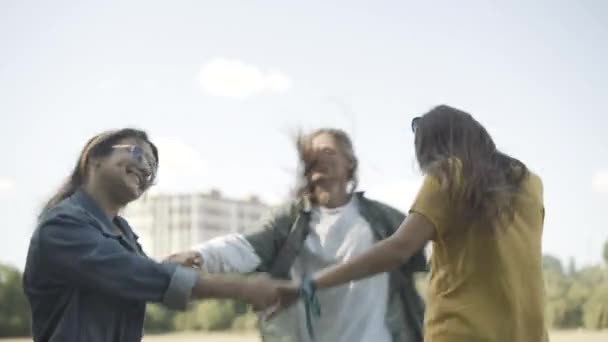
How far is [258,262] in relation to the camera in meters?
4.59

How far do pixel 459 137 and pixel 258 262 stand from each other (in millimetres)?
1608

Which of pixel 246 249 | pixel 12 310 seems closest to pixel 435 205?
pixel 246 249

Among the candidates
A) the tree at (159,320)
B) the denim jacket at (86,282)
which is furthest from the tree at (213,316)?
the denim jacket at (86,282)

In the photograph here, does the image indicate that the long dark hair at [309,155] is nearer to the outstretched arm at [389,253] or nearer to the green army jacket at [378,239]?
the green army jacket at [378,239]

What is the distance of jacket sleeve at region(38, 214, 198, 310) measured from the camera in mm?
2811

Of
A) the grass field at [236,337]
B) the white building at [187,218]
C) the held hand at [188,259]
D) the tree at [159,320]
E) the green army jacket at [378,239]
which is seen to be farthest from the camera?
the white building at [187,218]

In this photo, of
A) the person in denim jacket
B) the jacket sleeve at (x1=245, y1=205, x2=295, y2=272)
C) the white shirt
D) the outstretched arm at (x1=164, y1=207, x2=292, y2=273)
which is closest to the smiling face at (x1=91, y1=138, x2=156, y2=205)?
the person in denim jacket

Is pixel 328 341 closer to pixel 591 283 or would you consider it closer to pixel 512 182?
pixel 512 182

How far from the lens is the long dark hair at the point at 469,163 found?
309 centimetres

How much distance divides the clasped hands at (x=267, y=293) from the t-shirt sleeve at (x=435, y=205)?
52cm

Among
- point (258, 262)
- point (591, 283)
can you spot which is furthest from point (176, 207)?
point (258, 262)

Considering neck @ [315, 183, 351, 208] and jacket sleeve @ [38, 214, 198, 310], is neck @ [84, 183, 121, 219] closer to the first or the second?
jacket sleeve @ [38, 214, 198, 310]

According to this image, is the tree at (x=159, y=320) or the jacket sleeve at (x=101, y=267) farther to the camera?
the tree at (x=159, y=320)

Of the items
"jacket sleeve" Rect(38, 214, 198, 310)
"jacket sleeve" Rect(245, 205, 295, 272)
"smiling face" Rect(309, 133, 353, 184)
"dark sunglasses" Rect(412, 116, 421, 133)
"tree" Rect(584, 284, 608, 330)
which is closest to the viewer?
"jacket sleeve" Rect(38, 214, 198, 310)
